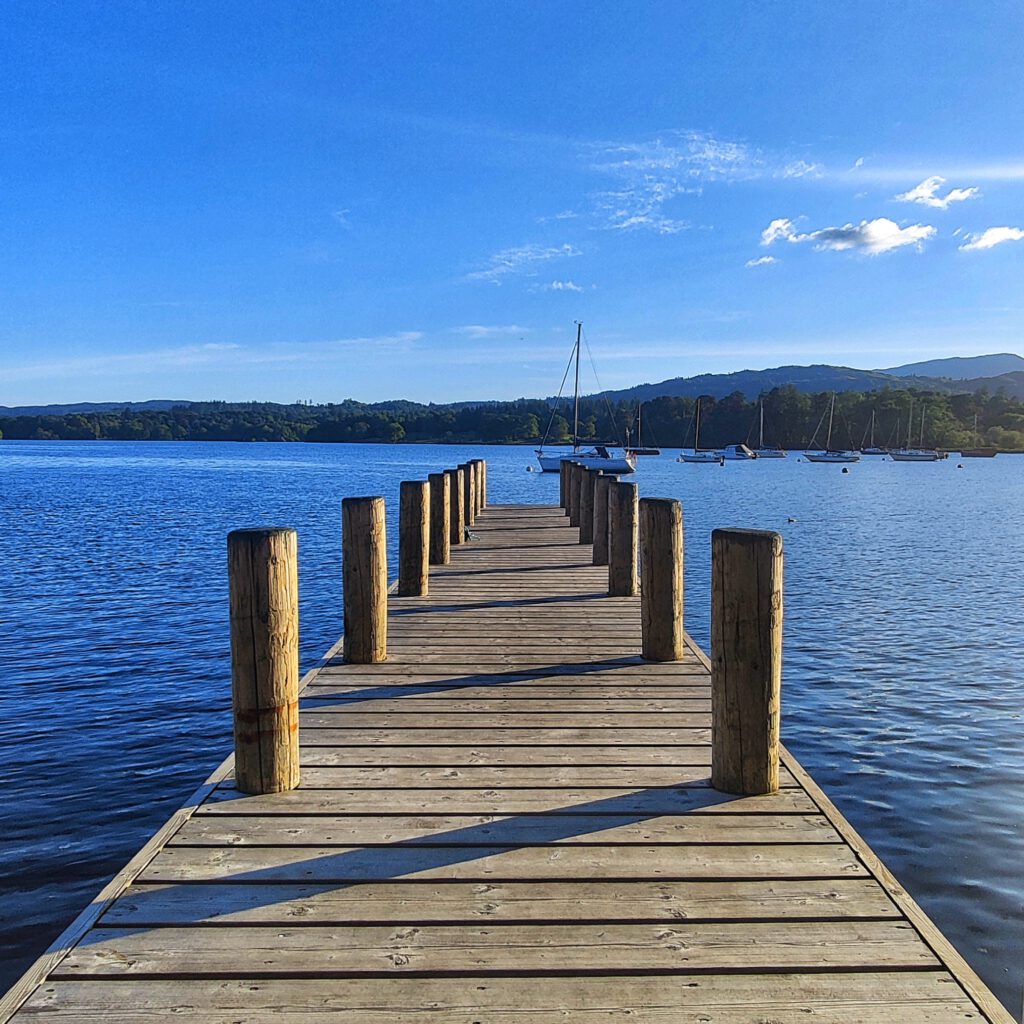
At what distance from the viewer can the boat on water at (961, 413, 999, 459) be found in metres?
131

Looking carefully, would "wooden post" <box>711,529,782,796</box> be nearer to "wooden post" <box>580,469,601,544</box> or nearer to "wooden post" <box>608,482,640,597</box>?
"wooden post" <box>608,482,640,597</box>

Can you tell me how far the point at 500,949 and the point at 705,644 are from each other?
952 centimetres

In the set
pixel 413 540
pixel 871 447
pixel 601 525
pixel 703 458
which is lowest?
pixel 703 458

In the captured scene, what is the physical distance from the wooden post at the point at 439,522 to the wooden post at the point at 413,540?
233 centimetres

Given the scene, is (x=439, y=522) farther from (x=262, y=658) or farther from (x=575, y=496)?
(x=262, y=658)

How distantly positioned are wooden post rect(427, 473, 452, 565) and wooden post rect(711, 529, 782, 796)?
8.25 metres

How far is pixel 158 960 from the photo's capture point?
116 inches

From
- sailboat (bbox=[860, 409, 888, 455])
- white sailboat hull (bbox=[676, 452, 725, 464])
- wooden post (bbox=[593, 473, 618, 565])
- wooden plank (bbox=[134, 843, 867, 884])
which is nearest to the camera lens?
wooden plank (bbox=[134, 843, 867, 884])

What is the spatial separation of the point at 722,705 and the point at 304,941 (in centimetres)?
234

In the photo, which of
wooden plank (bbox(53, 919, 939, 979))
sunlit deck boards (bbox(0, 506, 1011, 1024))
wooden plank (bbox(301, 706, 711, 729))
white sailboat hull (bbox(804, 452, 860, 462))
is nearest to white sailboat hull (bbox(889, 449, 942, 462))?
white sailboat hull (bbox(804, 452, 860, 462))

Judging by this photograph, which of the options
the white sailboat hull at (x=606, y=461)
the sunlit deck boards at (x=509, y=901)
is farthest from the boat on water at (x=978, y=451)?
the sunlit deck boards at (x=509, y=901)

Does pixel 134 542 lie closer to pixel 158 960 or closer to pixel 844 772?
pixel 844 772

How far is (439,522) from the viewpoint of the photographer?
40.9ft

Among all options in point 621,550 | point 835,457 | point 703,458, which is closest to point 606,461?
point 703,458
